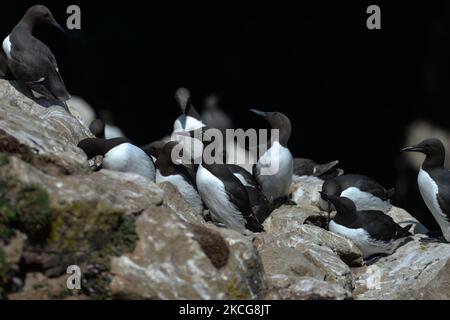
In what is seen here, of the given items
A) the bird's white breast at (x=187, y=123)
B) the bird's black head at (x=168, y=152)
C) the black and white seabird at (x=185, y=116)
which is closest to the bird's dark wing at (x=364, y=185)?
the bird's black head at (x=168, y=152)

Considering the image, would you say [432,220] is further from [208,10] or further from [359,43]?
[208,10]

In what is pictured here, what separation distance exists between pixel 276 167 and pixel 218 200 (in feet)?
5.07

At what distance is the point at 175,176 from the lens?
10.1 metres

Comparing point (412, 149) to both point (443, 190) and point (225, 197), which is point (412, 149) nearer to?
point (443, 190)

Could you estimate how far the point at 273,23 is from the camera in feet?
62.2

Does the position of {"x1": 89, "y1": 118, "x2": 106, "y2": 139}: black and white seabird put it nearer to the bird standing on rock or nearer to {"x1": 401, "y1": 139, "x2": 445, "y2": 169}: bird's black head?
the bird standing on rock

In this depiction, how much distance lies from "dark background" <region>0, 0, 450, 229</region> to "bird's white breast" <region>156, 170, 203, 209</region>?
8114 millimetres

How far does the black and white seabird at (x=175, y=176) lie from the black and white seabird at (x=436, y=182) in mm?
2360

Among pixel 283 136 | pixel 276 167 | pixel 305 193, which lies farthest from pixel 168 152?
pixel 305 193

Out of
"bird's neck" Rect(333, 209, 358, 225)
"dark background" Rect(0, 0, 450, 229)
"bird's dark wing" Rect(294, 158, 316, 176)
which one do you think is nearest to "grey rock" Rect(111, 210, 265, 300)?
"bird's neck" Rect(333, 209, 358, 225)

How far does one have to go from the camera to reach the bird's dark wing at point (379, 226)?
988 centimetres

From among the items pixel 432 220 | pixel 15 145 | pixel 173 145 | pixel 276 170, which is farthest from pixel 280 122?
pixel 432 220

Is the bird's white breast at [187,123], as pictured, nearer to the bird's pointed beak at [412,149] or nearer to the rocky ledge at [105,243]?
the bird's pointed beak at [412,149]

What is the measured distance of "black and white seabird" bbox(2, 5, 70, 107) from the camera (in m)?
10.1
